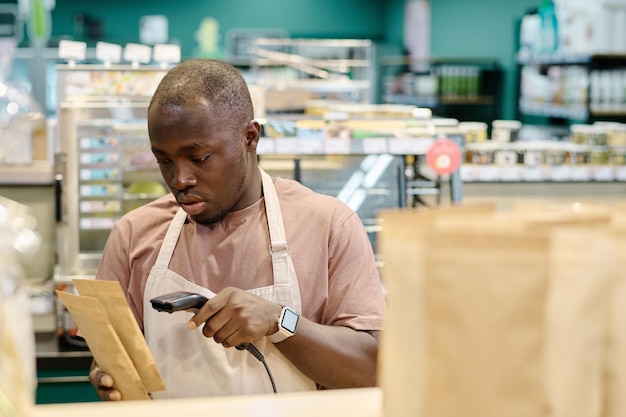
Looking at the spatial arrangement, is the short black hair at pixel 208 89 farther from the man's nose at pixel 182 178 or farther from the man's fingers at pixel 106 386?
the man's fingers at pixel 106 386

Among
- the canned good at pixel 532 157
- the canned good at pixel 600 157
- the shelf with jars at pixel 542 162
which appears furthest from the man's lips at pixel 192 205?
the canned good at pixel 600 157

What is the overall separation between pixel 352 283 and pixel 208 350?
336mm

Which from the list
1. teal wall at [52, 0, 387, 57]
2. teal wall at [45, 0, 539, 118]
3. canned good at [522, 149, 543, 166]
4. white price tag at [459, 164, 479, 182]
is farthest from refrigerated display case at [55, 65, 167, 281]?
teal wall at [52, 0, 387, 57]

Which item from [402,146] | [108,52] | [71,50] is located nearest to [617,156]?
[402,146]

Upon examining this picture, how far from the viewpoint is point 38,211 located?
3980 mm

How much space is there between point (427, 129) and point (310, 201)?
1.53 m

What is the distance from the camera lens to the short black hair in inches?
73.5

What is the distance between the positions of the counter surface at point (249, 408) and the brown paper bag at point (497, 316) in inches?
10.4

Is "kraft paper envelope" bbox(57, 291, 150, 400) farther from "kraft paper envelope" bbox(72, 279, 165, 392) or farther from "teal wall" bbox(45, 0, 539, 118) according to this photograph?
"teal wall" bbox(45, 0, 539, 118)

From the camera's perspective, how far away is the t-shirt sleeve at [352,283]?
6.36 feet

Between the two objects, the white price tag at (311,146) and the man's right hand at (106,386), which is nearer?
the man's right hand at (106,386)

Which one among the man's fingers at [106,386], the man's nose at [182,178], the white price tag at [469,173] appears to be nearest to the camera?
the man's fingers at [106,386]

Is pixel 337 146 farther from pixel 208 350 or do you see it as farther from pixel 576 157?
pixel 576 157

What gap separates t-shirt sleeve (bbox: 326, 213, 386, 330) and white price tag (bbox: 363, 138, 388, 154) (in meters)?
1.34
